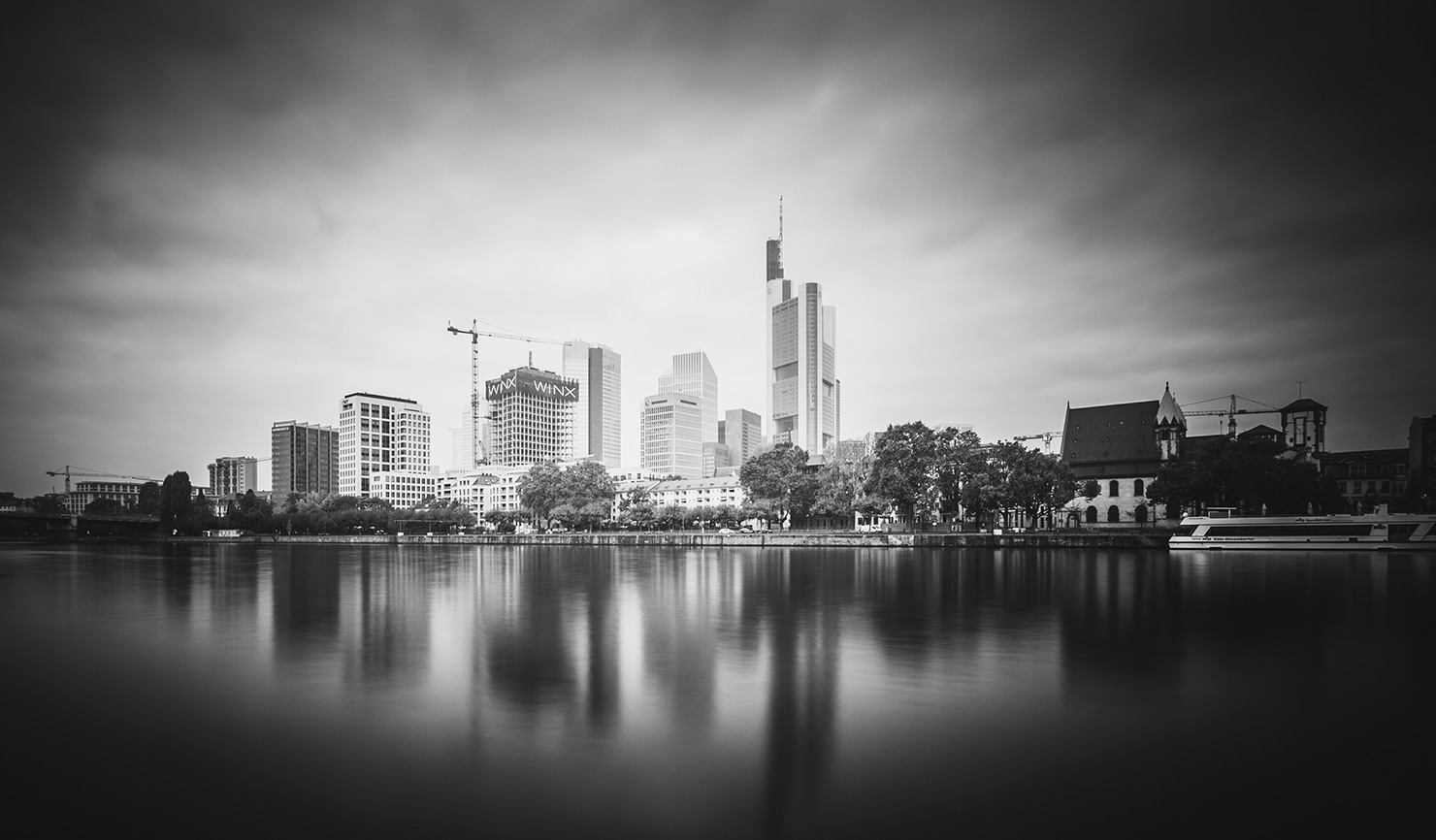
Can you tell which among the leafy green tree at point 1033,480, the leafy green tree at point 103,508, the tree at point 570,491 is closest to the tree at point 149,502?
the leafy green tree at point 103,508

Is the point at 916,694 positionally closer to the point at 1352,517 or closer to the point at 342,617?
the point at 342,617

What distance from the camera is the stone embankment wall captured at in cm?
7381

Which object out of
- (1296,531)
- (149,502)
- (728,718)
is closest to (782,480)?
(1296,531)

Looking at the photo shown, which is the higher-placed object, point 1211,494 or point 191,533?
point 1211,494

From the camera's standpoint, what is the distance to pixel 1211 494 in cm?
7275

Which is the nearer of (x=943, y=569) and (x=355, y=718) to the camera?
(x=355, y=718)

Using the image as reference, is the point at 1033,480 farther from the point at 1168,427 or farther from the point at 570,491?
the point at 570,491

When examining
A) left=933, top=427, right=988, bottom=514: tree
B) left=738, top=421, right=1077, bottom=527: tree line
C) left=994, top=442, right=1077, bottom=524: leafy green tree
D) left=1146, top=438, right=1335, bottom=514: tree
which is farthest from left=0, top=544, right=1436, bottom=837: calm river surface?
left=933, top=427, right=988, bottom=514: tree

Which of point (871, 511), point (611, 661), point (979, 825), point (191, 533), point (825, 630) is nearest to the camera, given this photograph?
point (979, 825)

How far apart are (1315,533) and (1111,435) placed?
43613 mm

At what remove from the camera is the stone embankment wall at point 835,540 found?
242 ft

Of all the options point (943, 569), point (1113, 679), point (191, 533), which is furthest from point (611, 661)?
point (191, 533)

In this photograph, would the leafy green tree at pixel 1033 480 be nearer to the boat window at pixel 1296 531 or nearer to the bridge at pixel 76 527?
the boat window at pixel 1296 531

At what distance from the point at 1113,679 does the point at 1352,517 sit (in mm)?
66249
